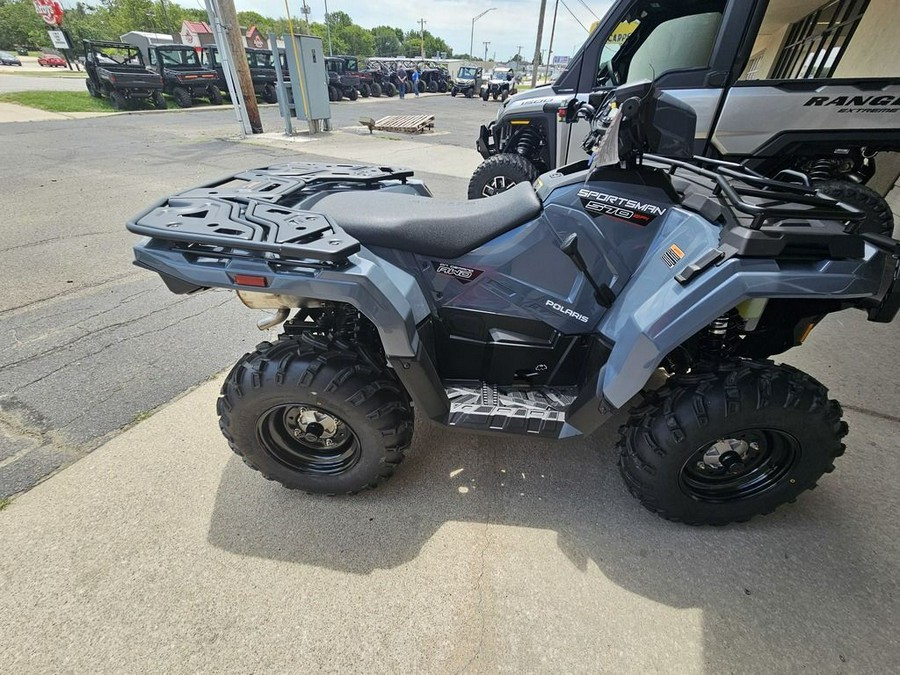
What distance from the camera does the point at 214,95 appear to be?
1989 cm

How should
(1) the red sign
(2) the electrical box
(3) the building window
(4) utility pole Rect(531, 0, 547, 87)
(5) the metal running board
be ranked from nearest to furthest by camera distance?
(5) the metal running board < (3) the building window < (2) the electrical box < (4) utility pole Rect(531, 0, 547, 87) < (1) the red sign

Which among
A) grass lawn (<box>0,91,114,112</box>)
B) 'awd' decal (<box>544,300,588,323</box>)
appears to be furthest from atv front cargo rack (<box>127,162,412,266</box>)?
grass lawn (<box>0,91,114,112</box>)

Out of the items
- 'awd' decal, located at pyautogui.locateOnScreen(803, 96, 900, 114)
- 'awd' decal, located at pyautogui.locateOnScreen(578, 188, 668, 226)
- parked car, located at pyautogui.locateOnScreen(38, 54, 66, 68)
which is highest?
'awd' decal, located at pyautogui.locateOnScreen(803, 96, 900, 114)

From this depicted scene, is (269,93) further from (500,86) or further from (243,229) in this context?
(243,229)

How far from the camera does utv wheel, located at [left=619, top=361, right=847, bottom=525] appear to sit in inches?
65.7

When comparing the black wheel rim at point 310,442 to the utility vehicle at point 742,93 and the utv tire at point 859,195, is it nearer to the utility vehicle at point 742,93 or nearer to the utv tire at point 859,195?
the utility vehicle at point 742,93

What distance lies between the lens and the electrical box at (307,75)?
35.1ft

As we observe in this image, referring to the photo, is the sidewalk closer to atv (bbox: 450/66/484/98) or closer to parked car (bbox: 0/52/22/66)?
atv (bbox: 450/66/484/98)

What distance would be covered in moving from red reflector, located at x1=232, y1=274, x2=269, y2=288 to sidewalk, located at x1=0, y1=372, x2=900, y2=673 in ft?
3.47

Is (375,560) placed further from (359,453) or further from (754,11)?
(754,11)

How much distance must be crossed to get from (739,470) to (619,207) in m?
1.27

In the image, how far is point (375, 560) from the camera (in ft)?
6.02

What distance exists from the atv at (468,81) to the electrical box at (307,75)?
23005 millimetres

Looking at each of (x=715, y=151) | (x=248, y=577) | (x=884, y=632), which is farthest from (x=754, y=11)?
(x=248, y=577)
